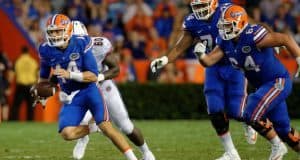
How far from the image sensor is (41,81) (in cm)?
763

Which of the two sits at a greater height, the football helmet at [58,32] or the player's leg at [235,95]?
the football helmet at [58,32]

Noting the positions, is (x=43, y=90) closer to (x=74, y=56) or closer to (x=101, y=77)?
(x=74, y=56)

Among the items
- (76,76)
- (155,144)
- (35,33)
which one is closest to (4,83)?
(35,33)

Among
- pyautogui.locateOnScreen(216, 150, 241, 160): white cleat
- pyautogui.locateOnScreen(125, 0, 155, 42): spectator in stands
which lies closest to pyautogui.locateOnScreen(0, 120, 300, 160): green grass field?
pyautogui.locateOnScreen(216, 150, 241, 160): white cleat

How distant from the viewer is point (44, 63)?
24.8 feet

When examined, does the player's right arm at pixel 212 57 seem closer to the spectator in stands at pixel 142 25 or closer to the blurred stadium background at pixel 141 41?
the blurred stadium background at pixel 141 41

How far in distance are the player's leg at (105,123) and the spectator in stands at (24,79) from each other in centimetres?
774

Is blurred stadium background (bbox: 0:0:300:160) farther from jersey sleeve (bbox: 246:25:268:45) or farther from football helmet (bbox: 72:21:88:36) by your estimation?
jersey sleeve (bbox: 246:25:268:45)

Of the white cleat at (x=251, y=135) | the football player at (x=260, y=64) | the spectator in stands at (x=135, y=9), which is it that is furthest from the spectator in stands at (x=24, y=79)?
the football player at (x=260, y=64)

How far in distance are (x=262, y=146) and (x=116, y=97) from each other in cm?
212

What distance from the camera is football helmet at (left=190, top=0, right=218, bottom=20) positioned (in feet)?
26.1

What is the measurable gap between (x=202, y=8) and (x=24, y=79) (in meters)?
7.65

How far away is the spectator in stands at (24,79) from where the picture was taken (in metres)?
15.0

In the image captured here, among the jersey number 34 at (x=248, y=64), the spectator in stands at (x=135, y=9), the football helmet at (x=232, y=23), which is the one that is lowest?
the spectator in stands at (x=135, y=9)
